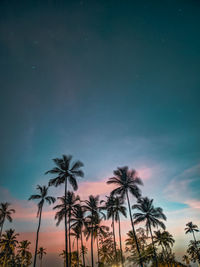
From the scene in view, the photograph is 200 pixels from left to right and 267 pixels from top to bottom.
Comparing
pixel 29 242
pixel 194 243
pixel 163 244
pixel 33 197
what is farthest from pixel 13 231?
pixel 194 243

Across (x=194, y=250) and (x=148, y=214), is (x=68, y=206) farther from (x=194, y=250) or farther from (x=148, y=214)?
(x=194, y=250)

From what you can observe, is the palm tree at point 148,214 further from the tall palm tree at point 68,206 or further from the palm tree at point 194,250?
the palm tree at point 194,250

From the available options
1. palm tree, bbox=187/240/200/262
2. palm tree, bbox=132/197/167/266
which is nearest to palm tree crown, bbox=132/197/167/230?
palm tree, bbox=132/197/167/266

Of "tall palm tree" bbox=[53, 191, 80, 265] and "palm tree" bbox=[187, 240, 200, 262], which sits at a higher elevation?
"tall palm tree" bbox=[53, 191, 80, 265]

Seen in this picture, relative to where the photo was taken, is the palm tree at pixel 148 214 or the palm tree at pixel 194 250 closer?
the palm tree at pixel 148 214

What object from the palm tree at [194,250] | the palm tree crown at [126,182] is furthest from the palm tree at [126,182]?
the palm tree at [194,250]

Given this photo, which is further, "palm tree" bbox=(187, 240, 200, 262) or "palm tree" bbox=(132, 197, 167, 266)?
"palm tree" bbox=(187, 240, 200, 262)

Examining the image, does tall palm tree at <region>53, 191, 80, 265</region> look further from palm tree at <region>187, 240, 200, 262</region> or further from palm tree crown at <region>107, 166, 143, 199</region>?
palm tree at <region>187, 240, 200, 262</region>

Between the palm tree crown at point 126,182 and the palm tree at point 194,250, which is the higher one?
the palm tree crown at point 126,182

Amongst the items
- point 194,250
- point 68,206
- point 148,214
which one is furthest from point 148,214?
point 194,250

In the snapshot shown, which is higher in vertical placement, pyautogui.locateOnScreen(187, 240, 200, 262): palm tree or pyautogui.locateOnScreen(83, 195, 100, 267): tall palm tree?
pyautogui.locateOnScreen(83, 195, 100, 267): tall palm tree

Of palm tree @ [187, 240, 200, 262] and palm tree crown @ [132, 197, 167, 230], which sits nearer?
palm tree crown @ [132, 197, 167, 230]

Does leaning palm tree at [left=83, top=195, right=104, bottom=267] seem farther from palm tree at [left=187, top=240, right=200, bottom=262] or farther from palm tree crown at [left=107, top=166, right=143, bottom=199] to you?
palm tree at [left=187, top=240, right=200, bottom=262]

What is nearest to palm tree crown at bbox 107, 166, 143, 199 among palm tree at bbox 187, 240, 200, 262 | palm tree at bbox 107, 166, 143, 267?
palm tree at bbox 107, 166, 143, 267
